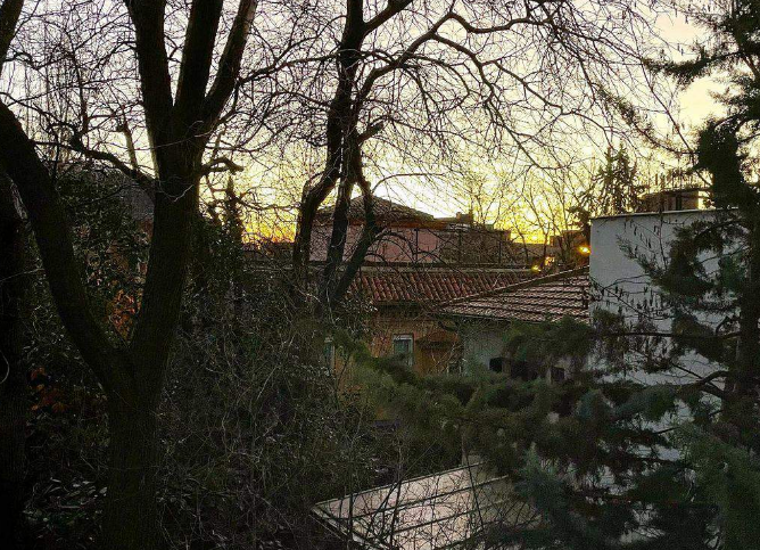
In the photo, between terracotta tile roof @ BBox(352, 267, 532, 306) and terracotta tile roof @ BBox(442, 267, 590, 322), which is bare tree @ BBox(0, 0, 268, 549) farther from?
terracotta tile roof @ BBox(352, 267, 532, 306)

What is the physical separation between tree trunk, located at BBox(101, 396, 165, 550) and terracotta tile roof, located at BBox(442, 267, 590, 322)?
604cm

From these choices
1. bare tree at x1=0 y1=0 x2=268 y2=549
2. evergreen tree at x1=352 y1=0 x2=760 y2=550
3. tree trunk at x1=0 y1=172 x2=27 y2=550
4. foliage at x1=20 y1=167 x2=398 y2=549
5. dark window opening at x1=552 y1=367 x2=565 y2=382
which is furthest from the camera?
foliage at x1=20 y1=167 x2=398 y2=549

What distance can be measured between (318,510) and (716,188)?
4749mm

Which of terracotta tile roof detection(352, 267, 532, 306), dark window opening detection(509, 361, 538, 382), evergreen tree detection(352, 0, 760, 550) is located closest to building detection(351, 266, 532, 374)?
terracotta tile roof detection(352, 267, 532, 306)

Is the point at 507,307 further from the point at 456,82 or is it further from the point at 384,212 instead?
the point at 456,82

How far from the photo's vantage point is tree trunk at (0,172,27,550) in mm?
5754

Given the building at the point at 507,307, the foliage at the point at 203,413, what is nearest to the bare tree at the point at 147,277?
the foliage at the point at 203,413

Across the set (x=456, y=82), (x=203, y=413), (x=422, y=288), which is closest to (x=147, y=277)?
(x=203, y=413)

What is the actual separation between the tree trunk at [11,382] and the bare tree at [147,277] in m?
0.82

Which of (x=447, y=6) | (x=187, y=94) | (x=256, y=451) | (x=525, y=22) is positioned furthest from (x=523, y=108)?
(x=256, y=451)

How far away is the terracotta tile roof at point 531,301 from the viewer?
35.6ft

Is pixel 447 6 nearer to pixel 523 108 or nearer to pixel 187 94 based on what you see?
pixel 523 108

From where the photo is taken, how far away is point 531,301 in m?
11.9

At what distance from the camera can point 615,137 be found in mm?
6641
